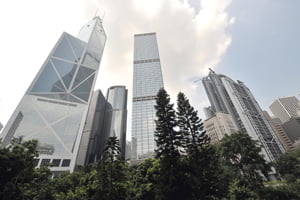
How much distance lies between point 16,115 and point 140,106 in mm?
54695

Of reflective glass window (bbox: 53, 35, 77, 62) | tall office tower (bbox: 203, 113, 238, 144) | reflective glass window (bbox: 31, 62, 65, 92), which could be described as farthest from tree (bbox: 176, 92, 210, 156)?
reflective glass window (bbox: 53, 35, 77, 62)

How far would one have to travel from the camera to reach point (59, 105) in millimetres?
61781

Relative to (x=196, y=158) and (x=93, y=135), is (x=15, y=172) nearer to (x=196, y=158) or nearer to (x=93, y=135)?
(x=196, y=158)

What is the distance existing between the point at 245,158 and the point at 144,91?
6366 centimetres

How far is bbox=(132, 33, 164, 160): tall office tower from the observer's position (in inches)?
2495

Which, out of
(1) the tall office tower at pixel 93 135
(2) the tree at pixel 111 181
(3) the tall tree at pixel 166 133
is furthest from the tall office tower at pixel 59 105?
(3) the tall tree at pixel 166 133

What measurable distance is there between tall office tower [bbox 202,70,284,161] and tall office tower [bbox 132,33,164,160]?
5454 centimetres

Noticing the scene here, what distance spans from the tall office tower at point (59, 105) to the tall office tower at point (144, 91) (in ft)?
88.4

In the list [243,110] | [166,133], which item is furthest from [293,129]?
[166,133]

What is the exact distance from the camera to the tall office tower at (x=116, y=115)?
121613 millimetres

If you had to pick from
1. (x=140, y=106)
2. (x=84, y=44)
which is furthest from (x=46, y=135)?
(x=84, y=44)

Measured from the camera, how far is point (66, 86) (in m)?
68.1

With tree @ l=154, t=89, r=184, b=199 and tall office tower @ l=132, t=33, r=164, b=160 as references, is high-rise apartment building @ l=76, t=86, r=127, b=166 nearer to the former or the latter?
tall office tower @ l=132, t=33, r=164, b=160

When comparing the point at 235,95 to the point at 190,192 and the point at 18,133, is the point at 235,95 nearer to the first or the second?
the point at 190,192
